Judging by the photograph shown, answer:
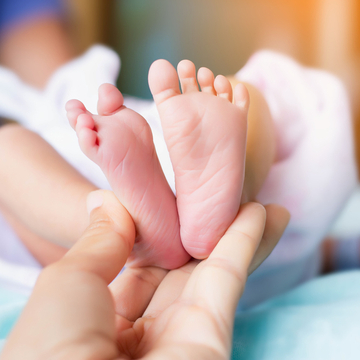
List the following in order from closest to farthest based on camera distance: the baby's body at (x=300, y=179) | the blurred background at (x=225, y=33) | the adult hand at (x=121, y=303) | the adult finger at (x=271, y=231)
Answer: the adult hand at (x=121, y=303) → the adult finger at (x=271, y=231) → the baby's body at (x=300, y=179) → the blurred background at (x=225, y=33)

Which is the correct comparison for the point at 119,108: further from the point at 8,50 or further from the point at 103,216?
the point at 8,50

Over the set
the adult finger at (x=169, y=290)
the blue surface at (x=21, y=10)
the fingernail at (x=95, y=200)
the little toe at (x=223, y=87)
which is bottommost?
the adult finger at (x=169, y=290)

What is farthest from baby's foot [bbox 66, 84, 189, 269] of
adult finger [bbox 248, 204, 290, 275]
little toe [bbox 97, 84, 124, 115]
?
adult finger [bbox 248, 204, 290, 275]

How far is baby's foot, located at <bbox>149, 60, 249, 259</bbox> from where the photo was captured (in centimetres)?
40

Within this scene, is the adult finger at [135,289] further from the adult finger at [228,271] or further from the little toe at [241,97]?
the little toe at [241,97]

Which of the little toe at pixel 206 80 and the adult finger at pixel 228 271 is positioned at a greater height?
the little toe at pixel 206 80

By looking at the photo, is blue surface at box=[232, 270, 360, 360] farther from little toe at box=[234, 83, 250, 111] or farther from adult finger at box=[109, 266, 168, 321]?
little toe at box=[234, 83, 250, 111]

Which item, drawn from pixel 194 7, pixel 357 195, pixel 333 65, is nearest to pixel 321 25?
pixel 333 65

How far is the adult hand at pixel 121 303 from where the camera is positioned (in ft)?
0.83

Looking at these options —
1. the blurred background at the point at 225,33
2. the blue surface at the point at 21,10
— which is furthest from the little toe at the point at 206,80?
the blue surface at the point at 21,10

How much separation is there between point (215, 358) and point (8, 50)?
1.18m

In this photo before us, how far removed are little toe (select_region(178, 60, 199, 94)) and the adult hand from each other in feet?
0.53

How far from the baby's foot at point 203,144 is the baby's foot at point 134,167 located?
24mm

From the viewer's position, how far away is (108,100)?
1.37ft
